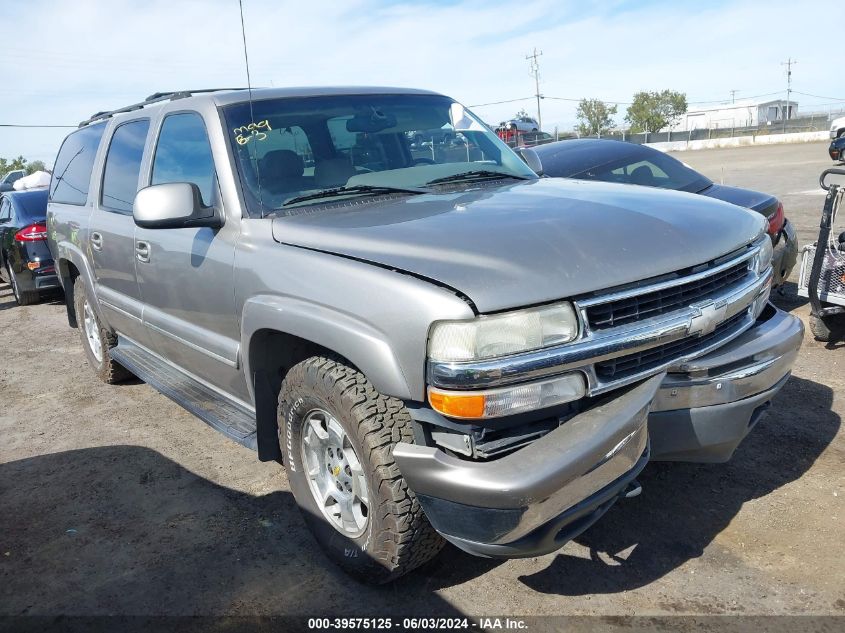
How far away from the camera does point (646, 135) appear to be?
47.6 meters

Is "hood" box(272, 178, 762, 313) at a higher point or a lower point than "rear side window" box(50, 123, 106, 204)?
lower

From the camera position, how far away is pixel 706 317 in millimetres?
2590

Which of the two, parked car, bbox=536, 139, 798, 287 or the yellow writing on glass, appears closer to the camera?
the yellow writing on glass

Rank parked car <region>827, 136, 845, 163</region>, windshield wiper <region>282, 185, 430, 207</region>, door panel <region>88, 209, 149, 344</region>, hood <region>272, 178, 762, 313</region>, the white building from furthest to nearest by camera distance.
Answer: the white building
parked car <region>827, 136, 845, 163</region>
door panel <region>88, 209, 149, 344</region>
windshield wiper <region>282, 185, 430, 207</region>
hood <region>272, 178, 762, 313</region>

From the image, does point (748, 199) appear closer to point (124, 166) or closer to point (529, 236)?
point (529, 236)

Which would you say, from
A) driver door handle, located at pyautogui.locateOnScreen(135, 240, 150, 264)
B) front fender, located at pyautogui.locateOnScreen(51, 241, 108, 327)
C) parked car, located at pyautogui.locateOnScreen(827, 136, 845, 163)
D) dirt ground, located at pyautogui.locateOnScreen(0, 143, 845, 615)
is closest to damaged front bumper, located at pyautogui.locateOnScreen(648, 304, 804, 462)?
dirt ground, located at pyautogui.locateOnScreen(0, 143, 845, 615)

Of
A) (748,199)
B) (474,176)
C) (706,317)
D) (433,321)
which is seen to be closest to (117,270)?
(474,176)

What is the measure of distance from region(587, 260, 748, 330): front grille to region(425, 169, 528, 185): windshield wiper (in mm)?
1328

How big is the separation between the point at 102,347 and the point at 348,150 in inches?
124

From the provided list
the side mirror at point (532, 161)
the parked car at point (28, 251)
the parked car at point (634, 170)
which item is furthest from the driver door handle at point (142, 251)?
the parked car at point (28, 251)

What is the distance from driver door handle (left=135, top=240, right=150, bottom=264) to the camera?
12.9ft

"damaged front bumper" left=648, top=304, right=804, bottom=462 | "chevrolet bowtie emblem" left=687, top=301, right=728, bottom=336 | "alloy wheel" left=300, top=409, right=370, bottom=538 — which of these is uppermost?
"chevrolet bowtie emblem" left=687, top=301, right=728, bottom=336

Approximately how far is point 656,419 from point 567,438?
1.54 ft

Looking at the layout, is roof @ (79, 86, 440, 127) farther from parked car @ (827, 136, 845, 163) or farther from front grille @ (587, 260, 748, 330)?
parked car @ (827, 136, 845, 163)
